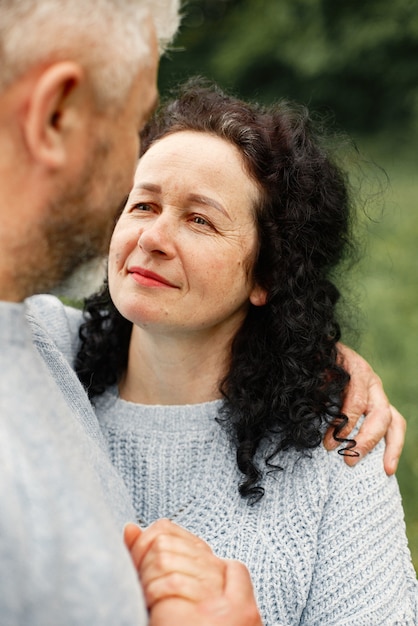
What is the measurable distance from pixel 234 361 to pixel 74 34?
4.18 feet

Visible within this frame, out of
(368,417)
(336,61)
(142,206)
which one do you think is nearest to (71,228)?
(142,206)

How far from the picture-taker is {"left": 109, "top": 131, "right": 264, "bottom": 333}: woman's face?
74.4 inches

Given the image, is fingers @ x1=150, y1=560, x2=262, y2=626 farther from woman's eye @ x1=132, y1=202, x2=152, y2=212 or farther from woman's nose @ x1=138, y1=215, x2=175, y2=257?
woman's eye @ x1=132, y1=202, x2=152, y2=212

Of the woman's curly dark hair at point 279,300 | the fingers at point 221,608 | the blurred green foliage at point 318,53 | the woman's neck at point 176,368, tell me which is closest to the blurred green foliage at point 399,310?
the blurred green foliage at point 318,53

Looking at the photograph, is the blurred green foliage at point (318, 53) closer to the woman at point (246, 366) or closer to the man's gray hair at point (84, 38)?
the woman at point (246, 366)

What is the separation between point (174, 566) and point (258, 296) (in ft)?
3.55

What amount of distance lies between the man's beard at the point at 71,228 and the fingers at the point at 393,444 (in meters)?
1.19

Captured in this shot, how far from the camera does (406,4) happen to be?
738 centimetres

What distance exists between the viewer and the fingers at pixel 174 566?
3.74ft

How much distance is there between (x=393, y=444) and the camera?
2.05m

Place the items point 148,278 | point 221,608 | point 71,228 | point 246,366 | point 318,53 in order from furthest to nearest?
1. point 318,53
2. point 246,366
3. point 148,278
4. point 221,608
5. point 71,228

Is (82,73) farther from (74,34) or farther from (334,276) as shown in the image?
(334,276)

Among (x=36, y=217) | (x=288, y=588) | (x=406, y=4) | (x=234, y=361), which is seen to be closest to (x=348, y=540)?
(x=288, y=588)

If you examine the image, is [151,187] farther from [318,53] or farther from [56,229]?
[318,53]
